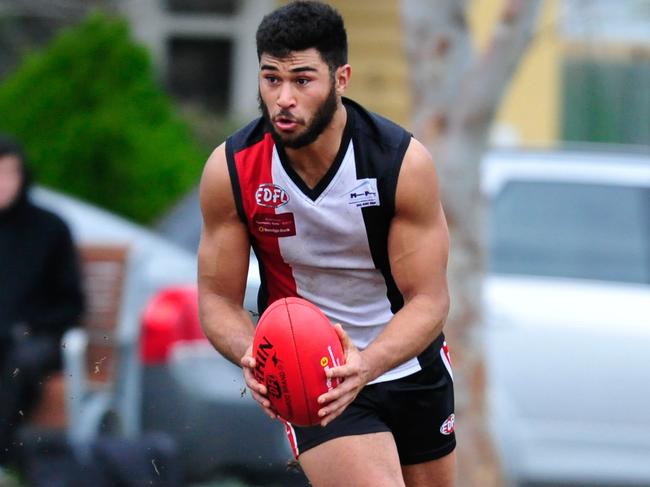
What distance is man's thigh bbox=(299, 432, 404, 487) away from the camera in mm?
4535

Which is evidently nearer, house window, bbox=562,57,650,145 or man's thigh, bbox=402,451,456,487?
man's thigh, bbox=402,451,456,487

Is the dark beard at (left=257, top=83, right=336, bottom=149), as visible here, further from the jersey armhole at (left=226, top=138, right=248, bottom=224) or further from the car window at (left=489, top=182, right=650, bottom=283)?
the car window at (left=489, top=182, right=650, bottom=283)

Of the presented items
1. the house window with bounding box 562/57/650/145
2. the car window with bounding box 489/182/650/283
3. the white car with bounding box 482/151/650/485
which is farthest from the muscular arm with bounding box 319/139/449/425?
the house window with bounding box 562/57/650/145

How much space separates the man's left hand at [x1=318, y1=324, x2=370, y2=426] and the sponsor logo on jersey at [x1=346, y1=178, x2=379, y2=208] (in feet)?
1.34

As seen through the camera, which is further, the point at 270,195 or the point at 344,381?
the point at 270,195

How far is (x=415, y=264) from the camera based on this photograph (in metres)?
4.54

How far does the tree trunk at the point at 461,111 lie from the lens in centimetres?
719

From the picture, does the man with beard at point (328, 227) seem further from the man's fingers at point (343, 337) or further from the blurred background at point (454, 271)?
the blurred background at point (454, 271)

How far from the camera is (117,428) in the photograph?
7844 mm

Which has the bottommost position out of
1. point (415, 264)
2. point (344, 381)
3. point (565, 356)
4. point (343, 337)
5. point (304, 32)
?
point (565, 356)

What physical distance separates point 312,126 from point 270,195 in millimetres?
276

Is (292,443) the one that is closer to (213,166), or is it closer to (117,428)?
(213,166)

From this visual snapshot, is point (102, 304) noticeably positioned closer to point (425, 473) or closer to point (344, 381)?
point (425, 473)

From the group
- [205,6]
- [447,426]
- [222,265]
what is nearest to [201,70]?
[205,6]
